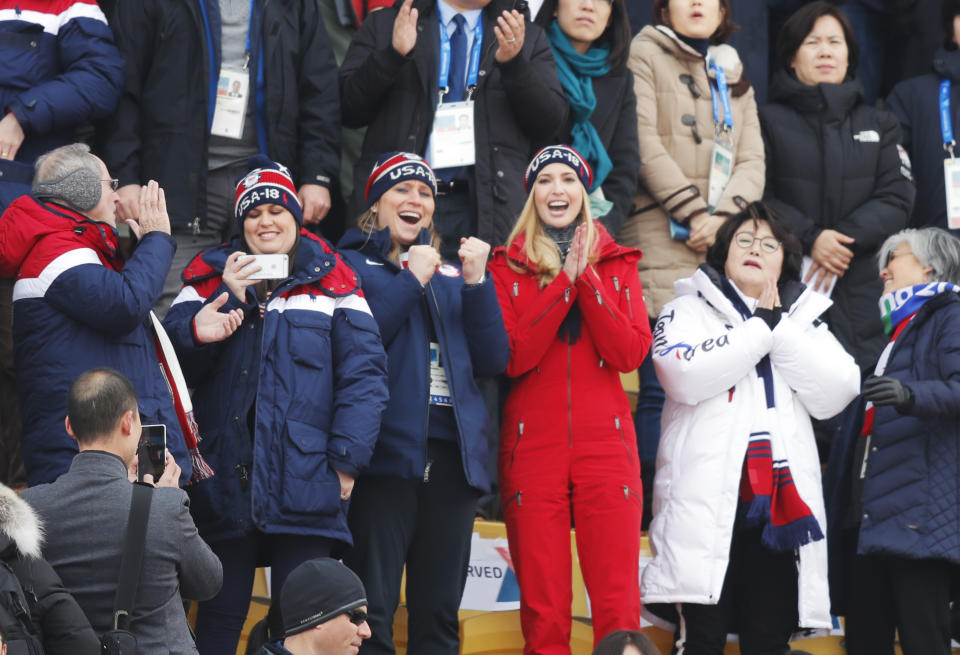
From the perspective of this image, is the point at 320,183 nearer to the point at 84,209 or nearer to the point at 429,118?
the point at 429,118

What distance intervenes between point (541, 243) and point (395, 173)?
0.61 meters

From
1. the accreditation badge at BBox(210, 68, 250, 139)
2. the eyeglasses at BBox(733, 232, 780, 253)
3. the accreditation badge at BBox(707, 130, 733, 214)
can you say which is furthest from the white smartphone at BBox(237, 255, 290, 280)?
the accreditation badge at BBox(707, 130, 733, 214)

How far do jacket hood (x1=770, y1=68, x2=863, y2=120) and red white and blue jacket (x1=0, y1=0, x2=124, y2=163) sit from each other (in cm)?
330

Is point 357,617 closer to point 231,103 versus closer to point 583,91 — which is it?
point 231,103

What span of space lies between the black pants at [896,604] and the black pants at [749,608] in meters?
0.33

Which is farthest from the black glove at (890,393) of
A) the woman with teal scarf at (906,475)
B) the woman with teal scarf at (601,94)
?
the woman with teal scarf at (601,94)

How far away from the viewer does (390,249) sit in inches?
217

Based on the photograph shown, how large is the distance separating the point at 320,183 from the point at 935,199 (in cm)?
332

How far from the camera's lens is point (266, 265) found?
502cm

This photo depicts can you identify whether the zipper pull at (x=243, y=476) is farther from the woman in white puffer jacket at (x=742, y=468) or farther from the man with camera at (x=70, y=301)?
the woman in white puffer jacket at (x=742, y=468)

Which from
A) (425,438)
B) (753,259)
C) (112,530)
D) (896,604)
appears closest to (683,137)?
(753,259)

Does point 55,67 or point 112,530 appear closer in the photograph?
point 112,530

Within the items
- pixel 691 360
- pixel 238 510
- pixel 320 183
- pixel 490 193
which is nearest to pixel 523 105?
pixel 490 193

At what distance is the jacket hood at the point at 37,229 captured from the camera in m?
4.80
